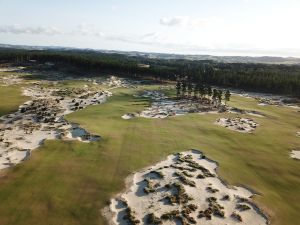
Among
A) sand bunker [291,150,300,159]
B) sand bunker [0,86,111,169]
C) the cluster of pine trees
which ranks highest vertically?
the cluster of pine trees

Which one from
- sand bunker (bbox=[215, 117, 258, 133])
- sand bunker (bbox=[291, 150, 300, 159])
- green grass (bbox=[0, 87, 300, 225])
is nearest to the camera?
green grass (bbox=[0, 87, 300, 225])

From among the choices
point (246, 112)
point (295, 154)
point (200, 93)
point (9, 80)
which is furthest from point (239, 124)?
point (9, 80)

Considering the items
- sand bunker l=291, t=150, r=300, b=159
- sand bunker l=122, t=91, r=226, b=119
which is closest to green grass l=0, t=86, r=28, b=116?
sand bunker l=122, t=91, r=226, b=119

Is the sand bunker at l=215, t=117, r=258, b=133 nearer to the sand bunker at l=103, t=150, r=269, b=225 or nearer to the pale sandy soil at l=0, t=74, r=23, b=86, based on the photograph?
the sand bunker at l=103, t=150, r=269, b=225

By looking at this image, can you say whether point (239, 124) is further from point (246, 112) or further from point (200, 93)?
point (200, 93)

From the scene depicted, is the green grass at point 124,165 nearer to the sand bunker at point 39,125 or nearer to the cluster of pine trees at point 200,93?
the sand bunker at point 39,125

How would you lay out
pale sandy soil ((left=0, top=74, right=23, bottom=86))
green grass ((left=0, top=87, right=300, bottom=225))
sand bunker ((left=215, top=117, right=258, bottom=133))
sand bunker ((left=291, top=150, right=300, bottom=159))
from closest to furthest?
green grass ((left=0, top=87, right=300, bottom=225)) < sand bunker ((left=291, top=150, right=300, bottom=159)) < sand bunker ((left=215, top=117, right=258, bottom=133)) < pale sandy soil ((left=0, top=74, right=23, bottom=86))
